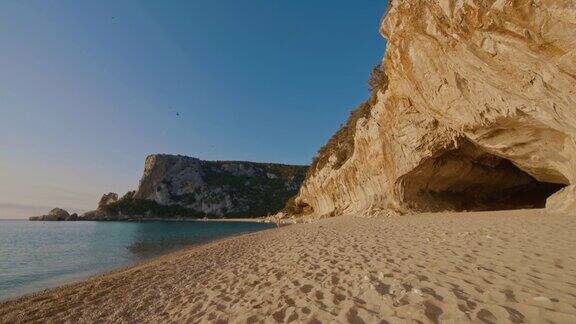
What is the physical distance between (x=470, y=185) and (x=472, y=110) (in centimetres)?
1304

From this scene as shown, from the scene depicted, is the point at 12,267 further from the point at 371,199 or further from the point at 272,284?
the point at 371,199

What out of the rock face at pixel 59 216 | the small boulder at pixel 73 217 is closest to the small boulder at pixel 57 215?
the rock face at pixel 59 216

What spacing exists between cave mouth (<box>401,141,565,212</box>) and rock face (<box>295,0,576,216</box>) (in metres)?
0.09

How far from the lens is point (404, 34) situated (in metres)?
17.7

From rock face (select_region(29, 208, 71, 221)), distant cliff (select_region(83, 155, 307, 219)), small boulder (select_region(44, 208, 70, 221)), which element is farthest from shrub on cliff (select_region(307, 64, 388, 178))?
small boulder (select_region(44, 208, 70, 221))

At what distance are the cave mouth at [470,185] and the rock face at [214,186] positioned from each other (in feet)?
308

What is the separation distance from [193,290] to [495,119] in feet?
45.9

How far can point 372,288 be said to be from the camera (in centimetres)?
543

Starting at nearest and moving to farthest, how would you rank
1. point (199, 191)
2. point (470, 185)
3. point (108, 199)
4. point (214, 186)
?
point (470, 185) < point (199, 191) < point (214, 186) < point (108, 199)

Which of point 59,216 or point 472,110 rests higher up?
point 59,216

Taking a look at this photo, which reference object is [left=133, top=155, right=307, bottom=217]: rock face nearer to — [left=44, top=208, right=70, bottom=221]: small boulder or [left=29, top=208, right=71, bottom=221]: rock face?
[left=29, top=208, right=71, bottom=221]: rock face

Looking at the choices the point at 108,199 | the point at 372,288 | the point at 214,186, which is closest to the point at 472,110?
the point at 372,288

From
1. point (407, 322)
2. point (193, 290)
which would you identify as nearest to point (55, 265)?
point (193, 290)

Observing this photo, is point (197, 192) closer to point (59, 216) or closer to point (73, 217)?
point (73, 217)
